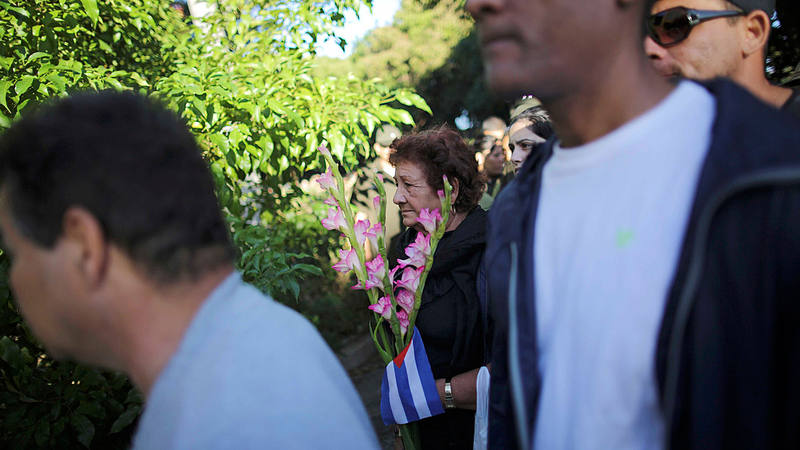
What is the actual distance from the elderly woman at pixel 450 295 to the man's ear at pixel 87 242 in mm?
1698

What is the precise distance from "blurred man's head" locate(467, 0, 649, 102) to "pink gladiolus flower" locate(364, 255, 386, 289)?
44.2 inches

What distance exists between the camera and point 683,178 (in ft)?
3.71

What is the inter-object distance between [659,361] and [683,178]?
0.34 metres

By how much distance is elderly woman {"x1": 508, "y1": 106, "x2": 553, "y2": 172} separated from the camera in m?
3.21

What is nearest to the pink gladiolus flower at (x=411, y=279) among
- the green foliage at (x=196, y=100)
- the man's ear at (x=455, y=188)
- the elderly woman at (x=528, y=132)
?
the green foliage at (x=196, y=100)

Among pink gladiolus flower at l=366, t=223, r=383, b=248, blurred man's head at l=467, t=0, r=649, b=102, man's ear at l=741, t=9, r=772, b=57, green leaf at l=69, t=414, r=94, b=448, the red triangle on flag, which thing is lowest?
the red triangle on flag

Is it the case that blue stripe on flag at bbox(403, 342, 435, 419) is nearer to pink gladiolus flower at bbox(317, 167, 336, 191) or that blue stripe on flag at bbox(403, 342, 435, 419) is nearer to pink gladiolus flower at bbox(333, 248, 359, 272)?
pink gladiolus flower at bbox(333, 248, 359, 272)

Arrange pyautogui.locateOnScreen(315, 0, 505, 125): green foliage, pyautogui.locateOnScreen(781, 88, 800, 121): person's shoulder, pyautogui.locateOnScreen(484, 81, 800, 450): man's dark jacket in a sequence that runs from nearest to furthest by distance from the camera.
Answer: pyautogui.locateOnScreen(484, 81, 800, 450): man's dark jacket → pyautogui.locateOnScreen(781, 88, 800, 121): person's shoulder → pyautogui.locateOnScreen(315, 0, 505, 125): green foliage

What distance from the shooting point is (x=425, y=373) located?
7.80ft

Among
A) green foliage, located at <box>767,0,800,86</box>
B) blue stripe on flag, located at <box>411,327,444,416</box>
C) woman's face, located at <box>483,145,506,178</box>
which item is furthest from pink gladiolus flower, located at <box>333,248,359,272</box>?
green foliage, located at <box>767,0,800,86</box>

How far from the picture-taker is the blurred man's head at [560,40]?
47.3 inches

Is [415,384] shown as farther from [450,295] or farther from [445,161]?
[445,161]

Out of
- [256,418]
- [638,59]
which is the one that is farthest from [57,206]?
[638,59]

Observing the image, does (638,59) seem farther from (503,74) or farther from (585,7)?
(503,74)
